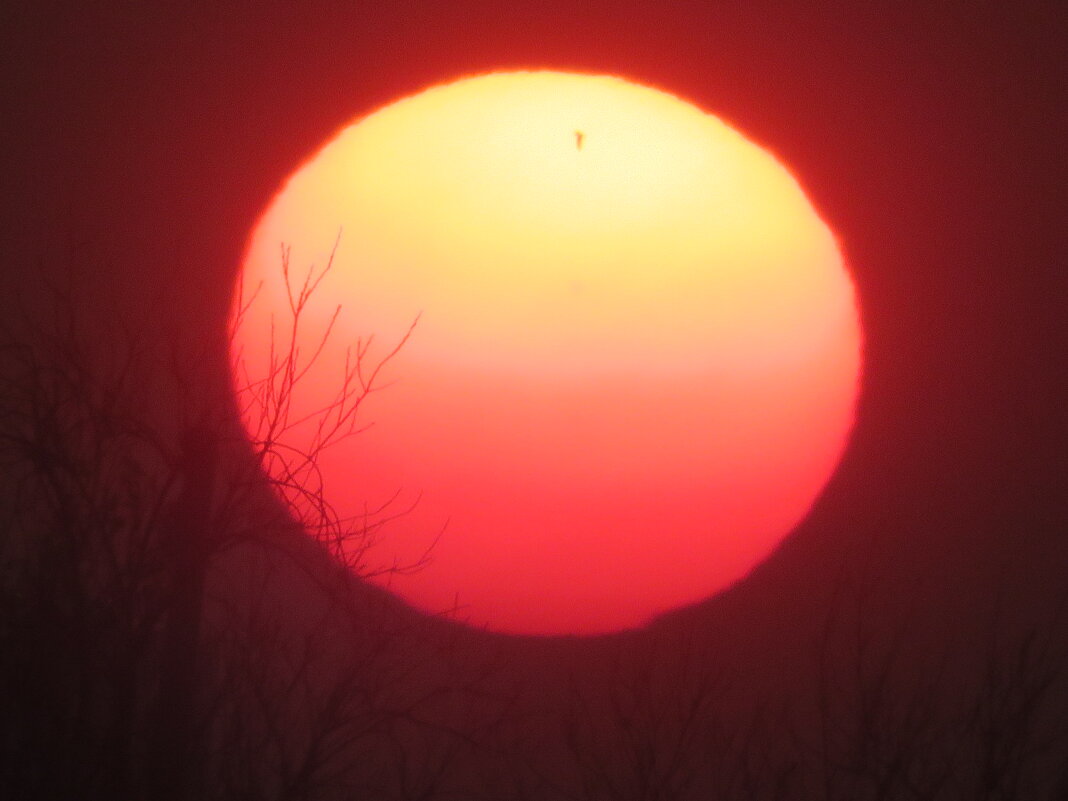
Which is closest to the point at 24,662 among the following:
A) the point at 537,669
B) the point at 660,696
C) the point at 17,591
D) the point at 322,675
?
the point at 17,591

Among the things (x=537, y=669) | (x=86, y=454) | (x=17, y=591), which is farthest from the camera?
(x=537, y=669)

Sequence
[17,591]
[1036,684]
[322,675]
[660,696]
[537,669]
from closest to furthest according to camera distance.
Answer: [17,591], [1036,684], [322,675], [660,696], [537,669]

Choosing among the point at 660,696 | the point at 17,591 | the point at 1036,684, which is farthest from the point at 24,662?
the point at 660,696

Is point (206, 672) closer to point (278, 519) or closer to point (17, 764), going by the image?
point (278, 519)

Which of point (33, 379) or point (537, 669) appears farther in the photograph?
point (537, 669)

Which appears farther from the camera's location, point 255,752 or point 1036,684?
point 1036,684

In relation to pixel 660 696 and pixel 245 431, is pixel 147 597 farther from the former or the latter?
pixel 660 696

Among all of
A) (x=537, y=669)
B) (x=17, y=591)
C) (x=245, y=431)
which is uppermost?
(x=245, y=431)

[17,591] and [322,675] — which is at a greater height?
[17,591]


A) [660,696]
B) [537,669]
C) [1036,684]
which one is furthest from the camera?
[537,669]
